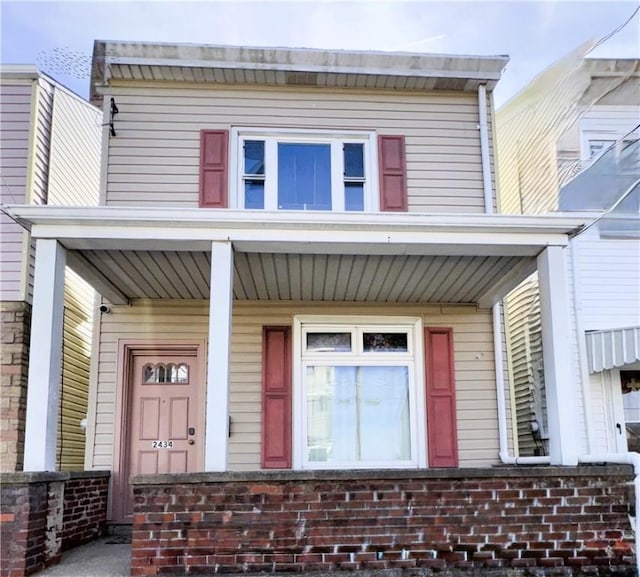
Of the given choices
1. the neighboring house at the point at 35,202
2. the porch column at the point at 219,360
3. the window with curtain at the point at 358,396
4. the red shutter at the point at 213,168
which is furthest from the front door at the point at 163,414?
the porch column at the point at 219,360

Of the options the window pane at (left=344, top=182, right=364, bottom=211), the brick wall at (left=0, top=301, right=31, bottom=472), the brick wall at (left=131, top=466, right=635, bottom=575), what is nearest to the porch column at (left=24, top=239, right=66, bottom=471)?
the brick wall at (left=131, top=466, right=635, bottom=575)

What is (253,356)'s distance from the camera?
6672 millimetres

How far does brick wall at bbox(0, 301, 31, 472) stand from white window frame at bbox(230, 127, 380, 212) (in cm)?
237

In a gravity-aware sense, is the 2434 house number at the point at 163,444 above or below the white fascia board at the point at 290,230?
below

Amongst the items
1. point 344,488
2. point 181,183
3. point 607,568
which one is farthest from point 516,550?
point 181,183

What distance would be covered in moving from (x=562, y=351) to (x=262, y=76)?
162 inches

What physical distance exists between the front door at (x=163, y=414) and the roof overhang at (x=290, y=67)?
2.85 metres

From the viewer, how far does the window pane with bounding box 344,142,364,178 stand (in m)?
7.09

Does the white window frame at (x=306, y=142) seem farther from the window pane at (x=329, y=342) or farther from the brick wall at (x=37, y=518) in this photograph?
the brick wall at (x=37, y=518)

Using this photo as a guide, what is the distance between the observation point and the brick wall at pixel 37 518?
4.43 m

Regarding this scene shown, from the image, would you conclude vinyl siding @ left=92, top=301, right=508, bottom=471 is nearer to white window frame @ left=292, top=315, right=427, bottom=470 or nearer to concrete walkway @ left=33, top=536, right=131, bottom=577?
white window frame @ left=292, top=315, right=427, bottom=470

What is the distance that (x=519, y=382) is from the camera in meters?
8.62

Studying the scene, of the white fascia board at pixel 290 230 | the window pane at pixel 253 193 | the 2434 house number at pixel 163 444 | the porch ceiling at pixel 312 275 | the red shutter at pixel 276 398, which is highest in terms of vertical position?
the window pane at pixel 253 193

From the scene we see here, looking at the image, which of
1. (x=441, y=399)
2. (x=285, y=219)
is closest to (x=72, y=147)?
(x=285, y=219)
